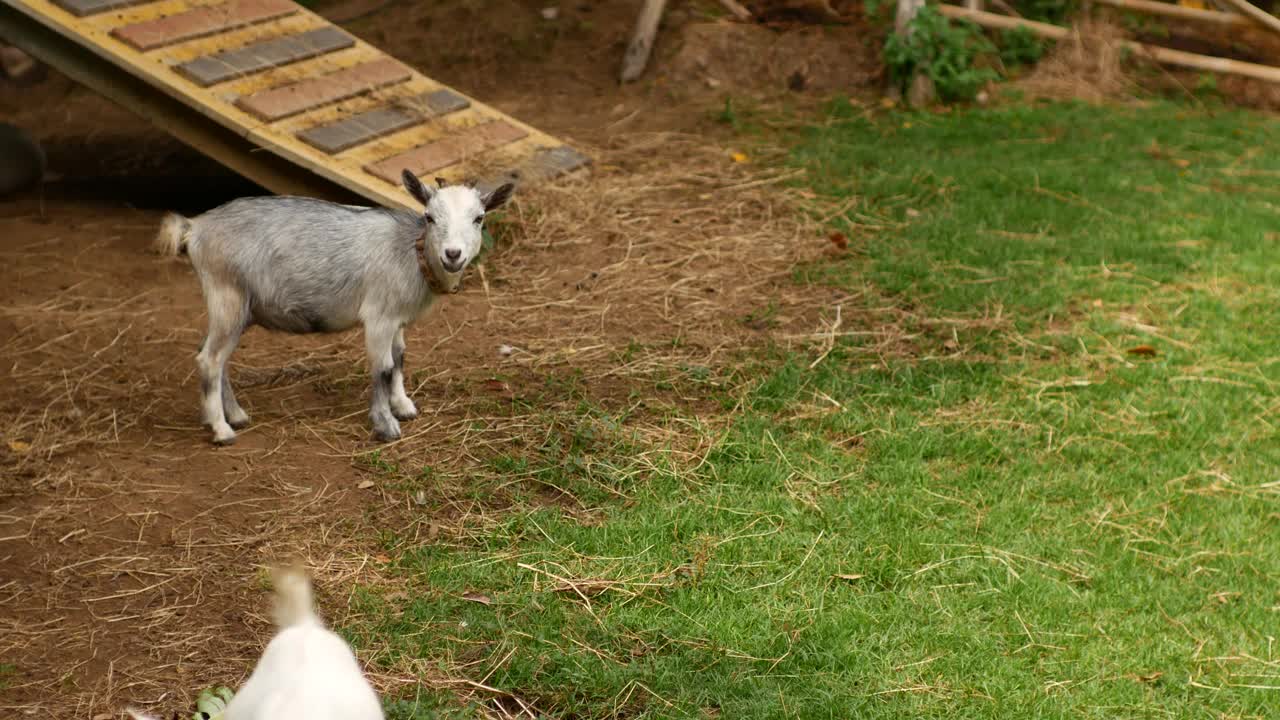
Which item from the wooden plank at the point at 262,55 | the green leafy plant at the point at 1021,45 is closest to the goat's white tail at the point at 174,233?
the wooden plank at the point at 262,55

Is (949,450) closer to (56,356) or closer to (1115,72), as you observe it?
(56,356)

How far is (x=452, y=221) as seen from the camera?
4.86m

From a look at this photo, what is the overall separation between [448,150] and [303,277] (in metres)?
2.50

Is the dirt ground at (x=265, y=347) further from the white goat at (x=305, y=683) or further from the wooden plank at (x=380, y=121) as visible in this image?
the white goat at (x=305, y=683)

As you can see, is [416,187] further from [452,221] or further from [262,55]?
[262,55]

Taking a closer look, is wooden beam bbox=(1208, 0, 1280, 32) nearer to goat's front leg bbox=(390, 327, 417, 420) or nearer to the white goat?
goat's front leg bbox=(390, 327, 417, 420)

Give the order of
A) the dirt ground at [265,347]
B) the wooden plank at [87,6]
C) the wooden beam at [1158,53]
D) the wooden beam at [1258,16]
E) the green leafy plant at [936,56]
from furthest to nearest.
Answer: the wooden beam at [1158,53], the green leafy plant at [936,56], the wooden beam at [1258,16], the wooden plank at [87,6], the dirt ground at [265,347]

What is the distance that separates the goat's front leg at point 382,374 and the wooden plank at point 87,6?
3.17 m

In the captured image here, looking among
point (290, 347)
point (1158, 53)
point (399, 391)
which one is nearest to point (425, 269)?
point (399, 391)

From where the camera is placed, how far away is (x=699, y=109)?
968 centimetres

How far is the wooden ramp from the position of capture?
6773mm

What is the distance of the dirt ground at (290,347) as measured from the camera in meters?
4.21

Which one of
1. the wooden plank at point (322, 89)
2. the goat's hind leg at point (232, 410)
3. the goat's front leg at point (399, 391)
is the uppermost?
the wooden plank at point (322, 89)

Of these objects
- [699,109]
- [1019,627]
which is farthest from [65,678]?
[699,109]
